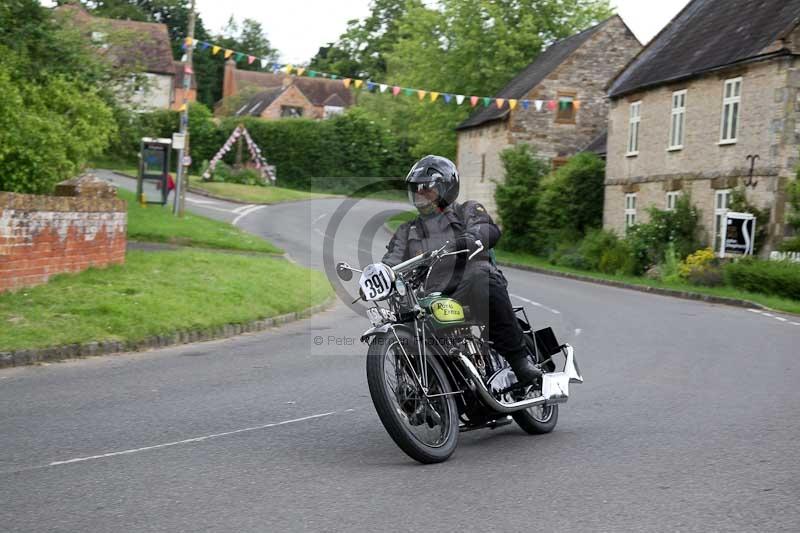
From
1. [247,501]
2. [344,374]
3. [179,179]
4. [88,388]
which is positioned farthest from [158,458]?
[179,179]

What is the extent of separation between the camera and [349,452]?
6.64 metres

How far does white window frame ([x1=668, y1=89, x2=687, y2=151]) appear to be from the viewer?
31984 mm

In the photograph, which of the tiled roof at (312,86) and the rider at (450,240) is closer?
the rider at (450,240)

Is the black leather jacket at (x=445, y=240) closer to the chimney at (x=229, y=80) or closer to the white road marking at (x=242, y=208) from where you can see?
the white road marking at (x=242, y=208)

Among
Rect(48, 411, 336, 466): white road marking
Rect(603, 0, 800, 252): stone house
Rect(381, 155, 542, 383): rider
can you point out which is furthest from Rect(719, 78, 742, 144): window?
Rect(381, 155, 542, 383): rider

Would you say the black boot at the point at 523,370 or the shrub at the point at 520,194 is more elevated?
the shrub at the point at 520,194

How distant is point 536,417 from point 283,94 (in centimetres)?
9169

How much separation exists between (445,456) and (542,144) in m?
43.9

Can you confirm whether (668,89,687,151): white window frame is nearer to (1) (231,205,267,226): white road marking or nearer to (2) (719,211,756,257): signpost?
(2) (719,211,756,257): signpost

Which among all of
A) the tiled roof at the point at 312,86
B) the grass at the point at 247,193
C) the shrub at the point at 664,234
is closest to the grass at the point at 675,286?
the shrub at the point at 664,234

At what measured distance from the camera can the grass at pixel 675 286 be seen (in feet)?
70.1

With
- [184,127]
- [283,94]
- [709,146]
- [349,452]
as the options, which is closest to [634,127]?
[709,146]

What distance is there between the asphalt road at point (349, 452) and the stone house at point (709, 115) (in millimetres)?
16389

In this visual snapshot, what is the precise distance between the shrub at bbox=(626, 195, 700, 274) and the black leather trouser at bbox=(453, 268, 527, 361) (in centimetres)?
2408
